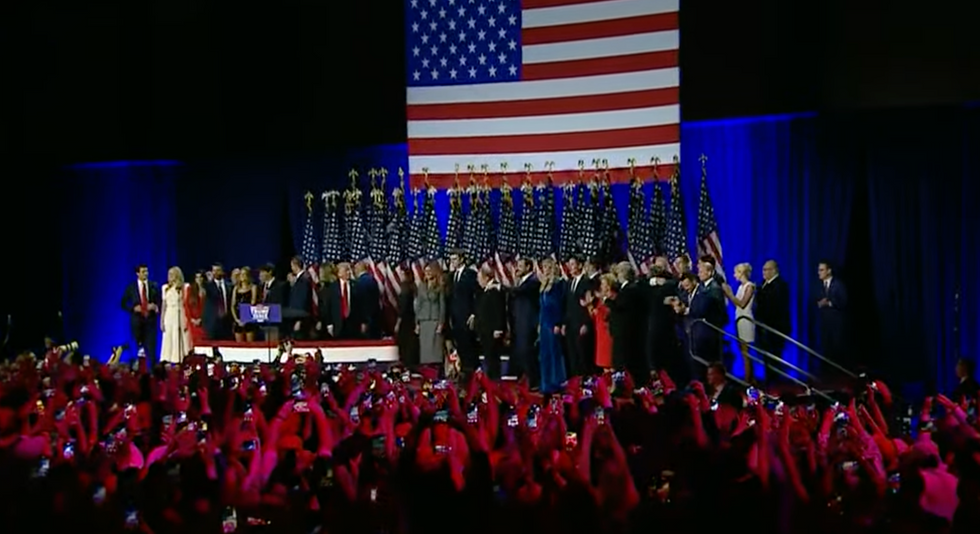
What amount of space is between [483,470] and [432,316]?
396 inches

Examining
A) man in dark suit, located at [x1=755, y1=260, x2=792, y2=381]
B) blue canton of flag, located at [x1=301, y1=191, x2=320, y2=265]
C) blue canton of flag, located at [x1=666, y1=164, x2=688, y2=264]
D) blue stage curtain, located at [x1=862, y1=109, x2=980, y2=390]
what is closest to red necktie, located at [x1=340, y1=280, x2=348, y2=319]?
blue canton of flag, located at [x1=301, y1=191, x2=320, y2=265]

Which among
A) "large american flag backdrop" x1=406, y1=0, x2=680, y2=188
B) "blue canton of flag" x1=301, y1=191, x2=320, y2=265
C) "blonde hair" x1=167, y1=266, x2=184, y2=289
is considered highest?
"large american flag backdrop" x1=406, y1=0, x2=680, y2=188

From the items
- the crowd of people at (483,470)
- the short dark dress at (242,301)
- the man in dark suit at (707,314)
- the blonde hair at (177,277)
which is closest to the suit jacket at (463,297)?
the short dark dress at (242,301)

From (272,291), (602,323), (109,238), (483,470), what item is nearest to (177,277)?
(272,291)

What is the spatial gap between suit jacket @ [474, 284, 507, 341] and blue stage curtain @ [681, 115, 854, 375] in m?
2.75

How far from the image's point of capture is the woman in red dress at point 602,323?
1295 cm

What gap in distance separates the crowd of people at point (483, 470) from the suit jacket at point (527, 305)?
21.8ft

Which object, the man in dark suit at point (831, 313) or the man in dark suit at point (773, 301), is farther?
the man in dark suit at point (831, 313)

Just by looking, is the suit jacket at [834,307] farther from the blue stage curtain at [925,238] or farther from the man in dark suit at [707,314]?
the man in dark suit at [707,314]

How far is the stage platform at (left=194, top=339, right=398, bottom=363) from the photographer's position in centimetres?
1408

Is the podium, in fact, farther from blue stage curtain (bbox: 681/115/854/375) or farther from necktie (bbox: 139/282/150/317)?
blue stage curtain (bbox: 681/115/854/375)

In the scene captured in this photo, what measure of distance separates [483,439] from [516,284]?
8.90 metres

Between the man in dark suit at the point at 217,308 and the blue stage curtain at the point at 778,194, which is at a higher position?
the blue stage curtain at the point at 778,194

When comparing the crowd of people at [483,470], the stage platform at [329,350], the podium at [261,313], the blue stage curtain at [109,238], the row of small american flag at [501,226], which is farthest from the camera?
the blue stage curtain at [109,238]
